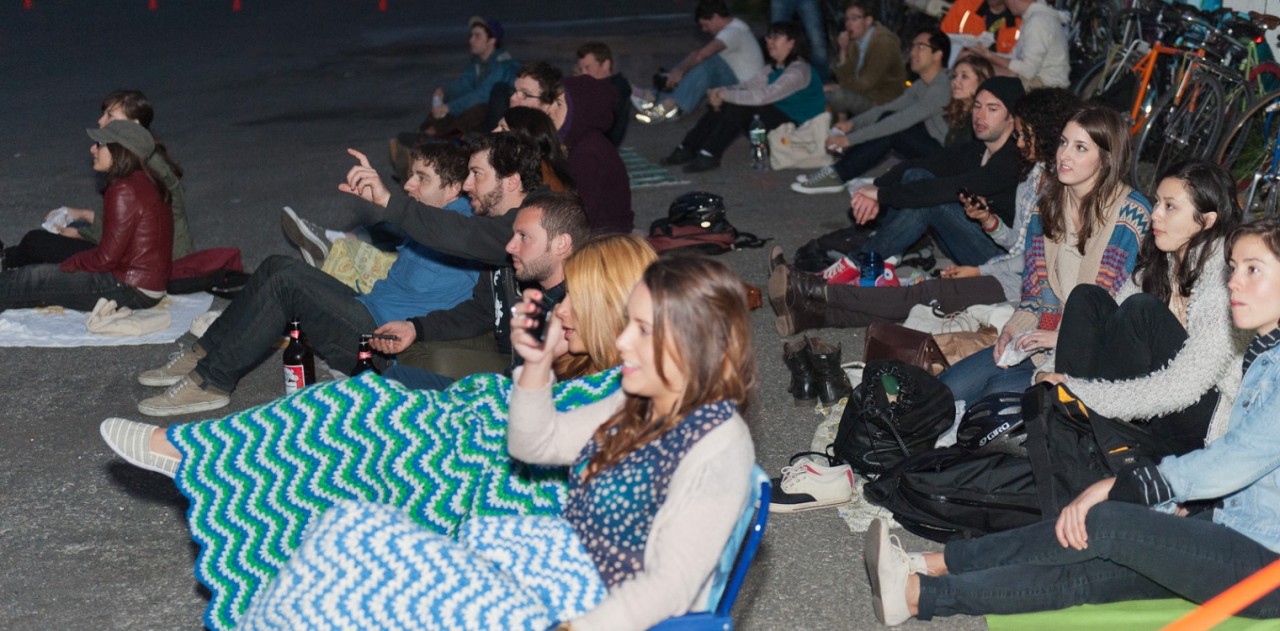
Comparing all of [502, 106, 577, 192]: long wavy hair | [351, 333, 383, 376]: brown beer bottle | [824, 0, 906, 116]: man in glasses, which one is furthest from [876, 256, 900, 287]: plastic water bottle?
[824, 0, 906, 116]: man in glasses

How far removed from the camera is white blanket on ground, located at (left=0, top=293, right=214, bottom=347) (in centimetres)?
696

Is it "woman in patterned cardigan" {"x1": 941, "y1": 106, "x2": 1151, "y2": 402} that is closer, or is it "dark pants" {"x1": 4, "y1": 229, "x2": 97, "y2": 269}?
"woman in patterned cardigan" {"x1": 941, "y1": 106, "x2": 1151, "y2": 402}

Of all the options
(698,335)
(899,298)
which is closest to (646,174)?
(899,298)

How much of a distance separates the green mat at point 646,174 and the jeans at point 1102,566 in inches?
260

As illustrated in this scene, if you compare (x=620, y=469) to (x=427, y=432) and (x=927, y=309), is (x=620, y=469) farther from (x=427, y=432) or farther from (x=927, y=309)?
(x=927, y=309)

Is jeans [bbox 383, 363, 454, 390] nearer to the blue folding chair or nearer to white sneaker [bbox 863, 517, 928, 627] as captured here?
white sneaker [bbox 863, 517, 928, 627]

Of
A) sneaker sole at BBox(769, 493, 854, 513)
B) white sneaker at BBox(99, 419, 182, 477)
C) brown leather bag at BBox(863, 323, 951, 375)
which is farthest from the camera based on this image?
brown leather bag at BBox(863, 323, 951, 375)

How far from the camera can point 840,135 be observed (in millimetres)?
10266

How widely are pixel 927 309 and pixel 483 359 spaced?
2462 millimetres

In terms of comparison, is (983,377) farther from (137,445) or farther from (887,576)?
(137,445)

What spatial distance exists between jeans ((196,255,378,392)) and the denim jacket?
3.46 metres

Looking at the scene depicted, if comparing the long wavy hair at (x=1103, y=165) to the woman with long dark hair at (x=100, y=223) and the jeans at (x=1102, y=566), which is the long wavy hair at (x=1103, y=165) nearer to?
the jeans at (x=1102, y=566)

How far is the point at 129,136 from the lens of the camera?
6844mm

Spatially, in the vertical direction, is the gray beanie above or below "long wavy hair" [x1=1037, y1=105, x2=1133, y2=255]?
below
